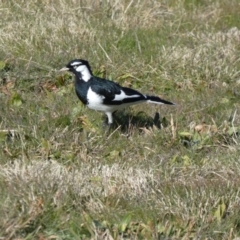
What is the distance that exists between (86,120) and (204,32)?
244cm

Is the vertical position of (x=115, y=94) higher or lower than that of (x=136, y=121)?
higher

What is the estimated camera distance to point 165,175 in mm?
5516

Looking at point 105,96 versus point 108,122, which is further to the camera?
point 108,122

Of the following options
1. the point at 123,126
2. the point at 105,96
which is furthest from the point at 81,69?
the point at 123,126

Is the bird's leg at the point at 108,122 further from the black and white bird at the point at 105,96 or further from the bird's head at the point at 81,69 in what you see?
the bird's head at the point at 81,69

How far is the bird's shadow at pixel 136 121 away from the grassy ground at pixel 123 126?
0.01 meters

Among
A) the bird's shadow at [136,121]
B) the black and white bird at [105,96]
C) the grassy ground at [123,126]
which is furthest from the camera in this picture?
the bird's shadow at [136,121]

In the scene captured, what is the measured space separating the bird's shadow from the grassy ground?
1 centimetres

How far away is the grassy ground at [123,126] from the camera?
4.85 metres

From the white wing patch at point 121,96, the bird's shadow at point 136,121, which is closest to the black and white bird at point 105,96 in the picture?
the white wing patch at point 121,96

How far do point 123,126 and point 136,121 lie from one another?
0.54 feet

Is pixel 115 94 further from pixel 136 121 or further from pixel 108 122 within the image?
pixel 136 121

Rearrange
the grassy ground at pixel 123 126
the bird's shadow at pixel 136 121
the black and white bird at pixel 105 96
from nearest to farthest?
the grassy ground at pixel 123 126, the black and white bird at pixel 105 96, the bird's shadow at pixel 136 121

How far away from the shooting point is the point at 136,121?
6824 millimetres
